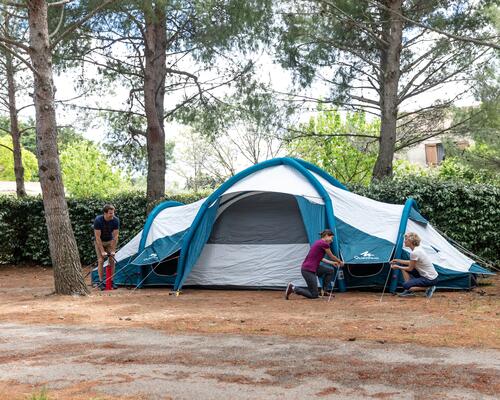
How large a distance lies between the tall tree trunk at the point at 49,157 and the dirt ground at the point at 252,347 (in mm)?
530

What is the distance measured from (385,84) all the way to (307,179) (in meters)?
6.03

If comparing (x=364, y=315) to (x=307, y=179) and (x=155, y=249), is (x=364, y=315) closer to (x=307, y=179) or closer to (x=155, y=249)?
(x=307, y=179)

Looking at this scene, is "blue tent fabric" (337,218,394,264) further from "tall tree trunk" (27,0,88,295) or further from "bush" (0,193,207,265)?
"bush" (0,193,207,265)

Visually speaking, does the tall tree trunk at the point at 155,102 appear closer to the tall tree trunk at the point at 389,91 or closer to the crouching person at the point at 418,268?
the tall tree trunk at the point at 389,91

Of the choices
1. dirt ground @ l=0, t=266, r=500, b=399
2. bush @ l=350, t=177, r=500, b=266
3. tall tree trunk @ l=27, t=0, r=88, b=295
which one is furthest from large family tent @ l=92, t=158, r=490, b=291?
bush @ l=350, t=177, r=500, b=266

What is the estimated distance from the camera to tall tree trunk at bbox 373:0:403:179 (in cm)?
1656

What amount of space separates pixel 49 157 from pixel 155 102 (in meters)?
7.05

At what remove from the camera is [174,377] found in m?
5.16

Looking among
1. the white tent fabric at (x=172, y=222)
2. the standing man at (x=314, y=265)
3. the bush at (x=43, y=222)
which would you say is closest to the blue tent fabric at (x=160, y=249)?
the white tent fabric at (x=172, y=222)

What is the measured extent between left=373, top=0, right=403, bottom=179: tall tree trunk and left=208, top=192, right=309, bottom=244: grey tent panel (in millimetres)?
5257

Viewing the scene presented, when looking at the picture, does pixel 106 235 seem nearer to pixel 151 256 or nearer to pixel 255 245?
pixel 151 256

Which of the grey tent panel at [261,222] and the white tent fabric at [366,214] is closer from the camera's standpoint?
the white tent fabric at [366,214]

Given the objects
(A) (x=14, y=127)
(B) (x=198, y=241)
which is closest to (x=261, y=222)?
(B) (x=198, y=241)

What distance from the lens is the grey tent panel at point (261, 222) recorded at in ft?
39.1
